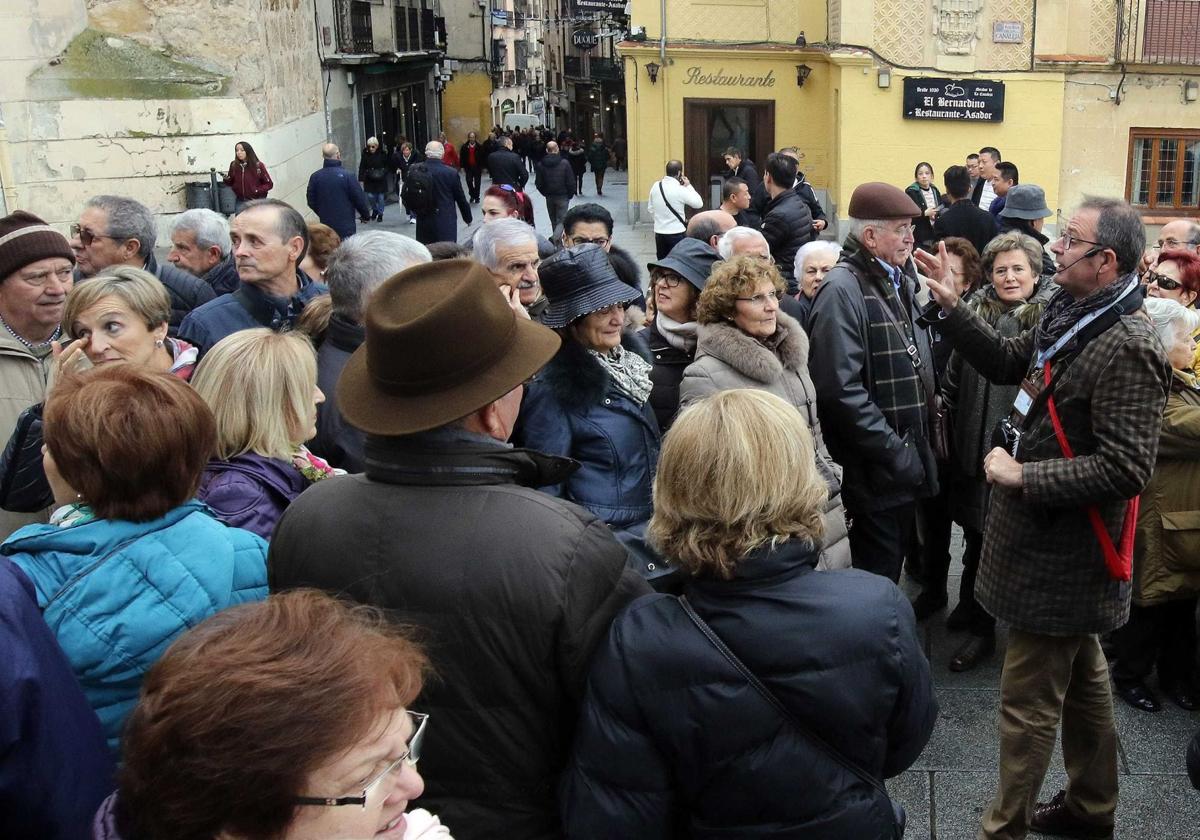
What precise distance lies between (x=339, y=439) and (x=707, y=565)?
1730mm

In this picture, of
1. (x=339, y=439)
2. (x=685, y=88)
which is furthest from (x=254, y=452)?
(x=685, y=88)

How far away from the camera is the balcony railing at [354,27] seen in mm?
21141

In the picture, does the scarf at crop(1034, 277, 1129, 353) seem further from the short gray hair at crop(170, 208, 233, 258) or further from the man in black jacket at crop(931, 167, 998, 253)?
the man in black jacket at crop(931, 167, 998, 253)

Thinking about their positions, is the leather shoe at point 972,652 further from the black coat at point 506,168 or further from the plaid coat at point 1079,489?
the black coat at point 506,168

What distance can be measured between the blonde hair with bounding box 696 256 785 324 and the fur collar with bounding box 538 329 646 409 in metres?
0.75

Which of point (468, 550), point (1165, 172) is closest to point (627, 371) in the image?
point (468, 550)

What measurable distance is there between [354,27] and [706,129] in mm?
7582

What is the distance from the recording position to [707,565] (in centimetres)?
209

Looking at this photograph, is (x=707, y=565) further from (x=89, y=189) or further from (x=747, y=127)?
(x=747, y=127)

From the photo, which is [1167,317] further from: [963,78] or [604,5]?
[604,5]

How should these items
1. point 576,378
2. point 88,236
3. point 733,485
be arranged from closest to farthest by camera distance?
point 733,485 < point 576,378 < point 88,236

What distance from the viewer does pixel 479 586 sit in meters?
1.93

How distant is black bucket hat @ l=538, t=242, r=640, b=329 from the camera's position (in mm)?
3355

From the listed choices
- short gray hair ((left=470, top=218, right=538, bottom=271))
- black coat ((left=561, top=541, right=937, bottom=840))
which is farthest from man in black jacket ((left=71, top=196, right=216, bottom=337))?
black coat ((left=561, top=541, right=937, bottom=840))
